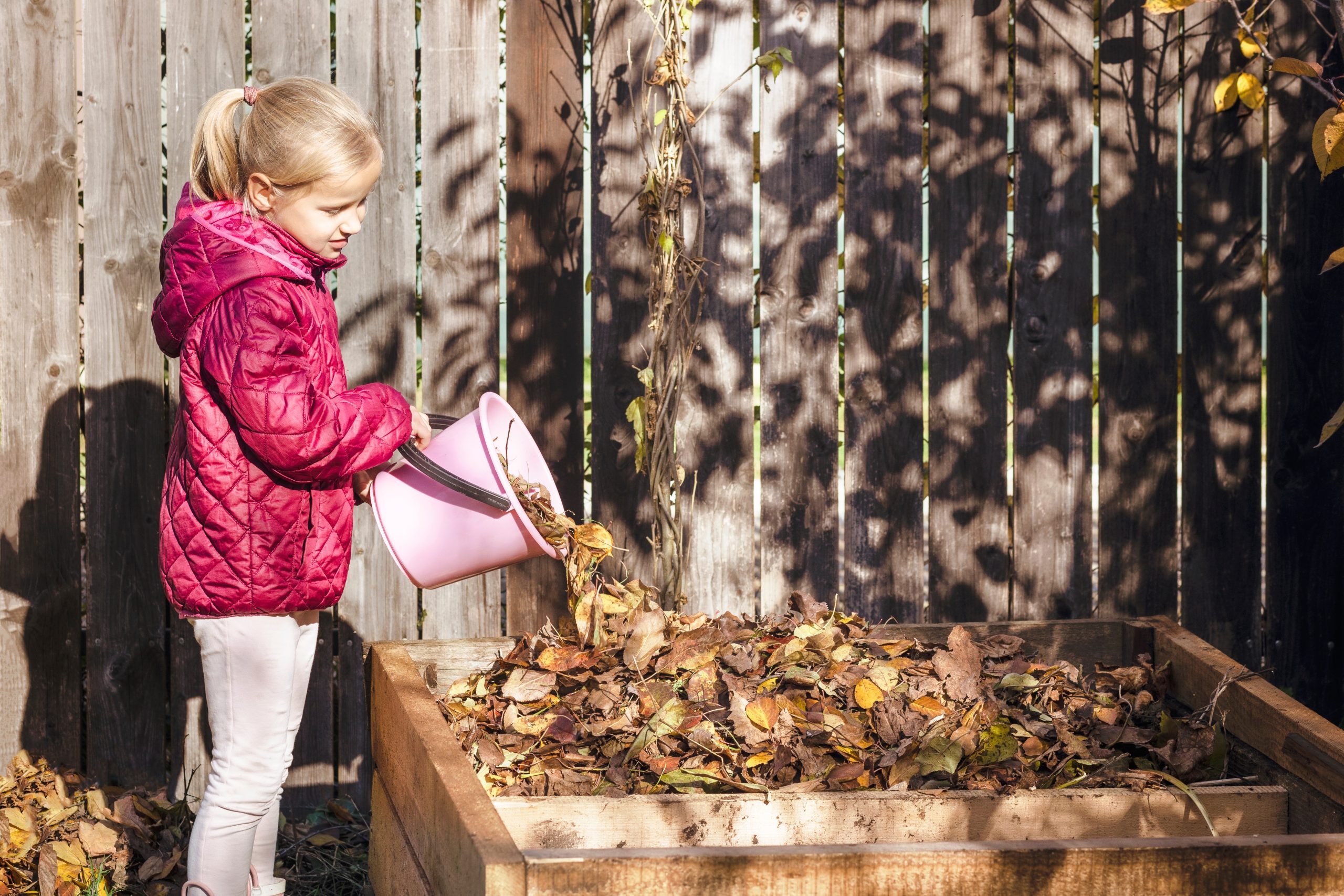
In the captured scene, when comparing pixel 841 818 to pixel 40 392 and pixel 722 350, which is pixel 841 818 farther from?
pixel 40 392

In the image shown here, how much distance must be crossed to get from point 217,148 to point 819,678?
146 centimetres

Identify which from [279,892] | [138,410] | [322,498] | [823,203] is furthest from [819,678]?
[138,410]

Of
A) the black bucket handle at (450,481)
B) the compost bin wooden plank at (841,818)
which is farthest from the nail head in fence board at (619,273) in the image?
the compost bin wooden plank at (841,818)

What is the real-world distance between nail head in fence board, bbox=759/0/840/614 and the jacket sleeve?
1.32 metres

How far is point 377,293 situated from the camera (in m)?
3.06

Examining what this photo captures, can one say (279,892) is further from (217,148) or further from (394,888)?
(217,148)

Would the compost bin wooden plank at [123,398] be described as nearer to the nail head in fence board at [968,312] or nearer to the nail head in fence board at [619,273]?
the nail head in fence board at [619,273]

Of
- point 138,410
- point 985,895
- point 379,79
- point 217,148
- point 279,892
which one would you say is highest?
point 379,79

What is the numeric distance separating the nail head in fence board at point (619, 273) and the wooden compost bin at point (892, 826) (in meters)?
0.67

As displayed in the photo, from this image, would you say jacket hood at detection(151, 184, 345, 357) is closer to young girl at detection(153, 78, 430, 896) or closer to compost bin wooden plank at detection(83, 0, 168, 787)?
young girl at detection(153, 78, 430, 896)

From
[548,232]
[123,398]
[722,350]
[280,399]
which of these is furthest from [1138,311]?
[123,398]

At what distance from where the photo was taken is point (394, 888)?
2217mm

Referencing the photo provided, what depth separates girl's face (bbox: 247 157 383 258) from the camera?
2109 millimetres

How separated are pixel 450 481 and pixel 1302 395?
243 cm
